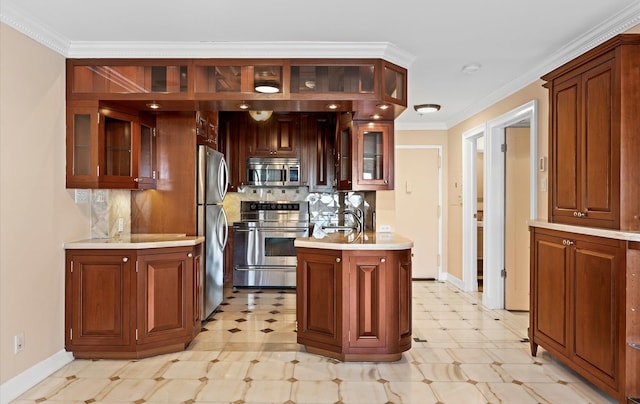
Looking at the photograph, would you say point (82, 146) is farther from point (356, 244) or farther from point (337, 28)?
point (356, 244)

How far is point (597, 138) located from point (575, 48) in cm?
96

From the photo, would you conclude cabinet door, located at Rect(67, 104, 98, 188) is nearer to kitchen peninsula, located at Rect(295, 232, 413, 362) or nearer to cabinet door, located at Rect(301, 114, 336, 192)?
kitchen peninsula, located at Rect(295, 232, 413, 362)

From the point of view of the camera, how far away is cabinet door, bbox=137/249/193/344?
3.26m

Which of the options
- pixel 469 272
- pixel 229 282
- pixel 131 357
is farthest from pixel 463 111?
pixel 131 357

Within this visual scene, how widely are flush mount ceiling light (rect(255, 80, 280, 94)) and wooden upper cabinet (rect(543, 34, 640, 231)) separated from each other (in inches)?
79.4

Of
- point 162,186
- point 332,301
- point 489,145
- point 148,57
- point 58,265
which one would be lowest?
point 332,301

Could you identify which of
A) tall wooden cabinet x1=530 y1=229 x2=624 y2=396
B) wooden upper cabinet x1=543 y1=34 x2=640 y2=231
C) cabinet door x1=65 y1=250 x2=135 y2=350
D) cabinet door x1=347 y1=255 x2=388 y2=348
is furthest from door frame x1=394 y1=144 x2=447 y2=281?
cabinet door x1=65 y1=250 x2=135 y2=350

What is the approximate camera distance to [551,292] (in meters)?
3.09

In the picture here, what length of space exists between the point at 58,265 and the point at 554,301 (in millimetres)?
3577

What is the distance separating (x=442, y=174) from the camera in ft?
21.0

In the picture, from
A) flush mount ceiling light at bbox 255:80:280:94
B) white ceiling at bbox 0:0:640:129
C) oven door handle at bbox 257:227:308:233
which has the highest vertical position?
white ceiling at bbox 0:0:640:129

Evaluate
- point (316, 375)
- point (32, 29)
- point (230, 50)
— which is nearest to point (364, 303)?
point (316, 375)

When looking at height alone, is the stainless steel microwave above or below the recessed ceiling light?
below

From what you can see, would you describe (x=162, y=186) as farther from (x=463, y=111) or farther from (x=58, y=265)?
(x=463, y=111)
